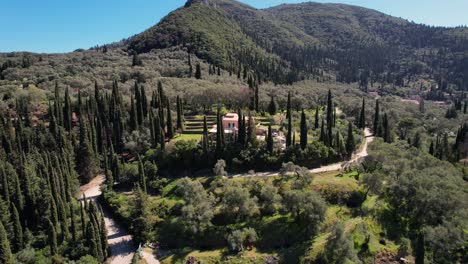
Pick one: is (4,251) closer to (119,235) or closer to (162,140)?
(119,235)

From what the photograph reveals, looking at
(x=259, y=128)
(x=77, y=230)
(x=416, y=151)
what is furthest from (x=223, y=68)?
(x=77, y=230)

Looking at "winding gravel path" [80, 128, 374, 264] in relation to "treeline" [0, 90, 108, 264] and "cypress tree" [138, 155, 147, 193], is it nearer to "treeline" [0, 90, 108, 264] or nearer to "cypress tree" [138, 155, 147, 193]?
"treeline" [0, 90, 108, 264]

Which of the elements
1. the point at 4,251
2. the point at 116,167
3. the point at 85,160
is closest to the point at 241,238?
the point at 4,251

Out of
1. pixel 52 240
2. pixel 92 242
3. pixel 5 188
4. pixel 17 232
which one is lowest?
pixel 92 242

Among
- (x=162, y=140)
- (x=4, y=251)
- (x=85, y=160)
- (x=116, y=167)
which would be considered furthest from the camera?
(x=162, y=140)

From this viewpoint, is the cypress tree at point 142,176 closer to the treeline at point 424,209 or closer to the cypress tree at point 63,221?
the cypress tree at point 63,221

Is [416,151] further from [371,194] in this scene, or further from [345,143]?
[371,194]

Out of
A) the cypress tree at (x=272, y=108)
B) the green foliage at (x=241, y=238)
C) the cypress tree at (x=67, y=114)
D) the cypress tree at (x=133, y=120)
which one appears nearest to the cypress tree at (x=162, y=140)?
the cypress tree at (x=133, y=120)

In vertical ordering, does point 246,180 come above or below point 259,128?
below

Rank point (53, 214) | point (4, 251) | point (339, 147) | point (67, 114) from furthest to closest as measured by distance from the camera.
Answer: point (67, 114) < point (339, 147) < point (53, 214) < point (4, 251)

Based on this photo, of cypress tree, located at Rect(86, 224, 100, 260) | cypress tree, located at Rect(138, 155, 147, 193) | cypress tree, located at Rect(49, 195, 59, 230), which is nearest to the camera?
cypress tree, located at Rect(86, 224, 100, 260)

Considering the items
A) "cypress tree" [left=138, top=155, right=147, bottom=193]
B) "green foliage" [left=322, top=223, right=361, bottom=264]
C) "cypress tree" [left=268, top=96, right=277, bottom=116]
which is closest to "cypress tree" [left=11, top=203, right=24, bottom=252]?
"cypress tree" [left=138, top=155, right=147, bottom=193]
